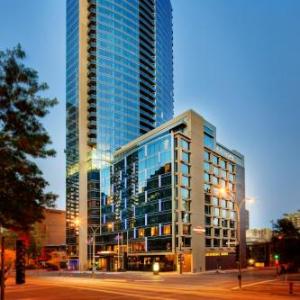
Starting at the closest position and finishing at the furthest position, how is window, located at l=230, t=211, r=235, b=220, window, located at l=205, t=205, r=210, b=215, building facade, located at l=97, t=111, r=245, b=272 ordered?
building facade, located at l=97, t=111, r=245, b=272 < window, located at l=205, t=205, r=210, b=215 < window, located at l=230, t=211, r=235, b=220

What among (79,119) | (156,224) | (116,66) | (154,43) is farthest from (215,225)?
(154,43)

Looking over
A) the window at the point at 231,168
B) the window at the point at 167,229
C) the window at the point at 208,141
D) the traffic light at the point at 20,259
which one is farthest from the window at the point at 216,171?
the traffic light at the point at 20,259

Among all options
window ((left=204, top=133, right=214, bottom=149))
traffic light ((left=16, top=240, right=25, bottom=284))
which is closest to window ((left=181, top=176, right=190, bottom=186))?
window ((left=204, top=133, right=214, bottom=149))

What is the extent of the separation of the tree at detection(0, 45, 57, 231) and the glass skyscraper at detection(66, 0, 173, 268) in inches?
4696

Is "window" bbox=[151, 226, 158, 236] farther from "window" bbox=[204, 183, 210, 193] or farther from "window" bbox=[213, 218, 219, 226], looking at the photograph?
"window" bbox=[213, 218, 219, 226]

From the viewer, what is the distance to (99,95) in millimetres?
144625

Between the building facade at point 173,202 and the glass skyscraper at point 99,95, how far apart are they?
10.6 meters

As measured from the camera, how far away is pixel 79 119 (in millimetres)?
142000

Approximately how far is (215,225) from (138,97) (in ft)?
201

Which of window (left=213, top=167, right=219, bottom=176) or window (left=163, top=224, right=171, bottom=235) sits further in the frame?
window (left=213, top=167, right=219, bottom=176)

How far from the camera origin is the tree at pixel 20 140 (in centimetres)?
1323

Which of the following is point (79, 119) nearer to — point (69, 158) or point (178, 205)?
point (69, 158)

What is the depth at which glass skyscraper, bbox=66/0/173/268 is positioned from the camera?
139 meters

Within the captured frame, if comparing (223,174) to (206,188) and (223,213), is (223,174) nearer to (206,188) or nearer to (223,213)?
(223,213)
